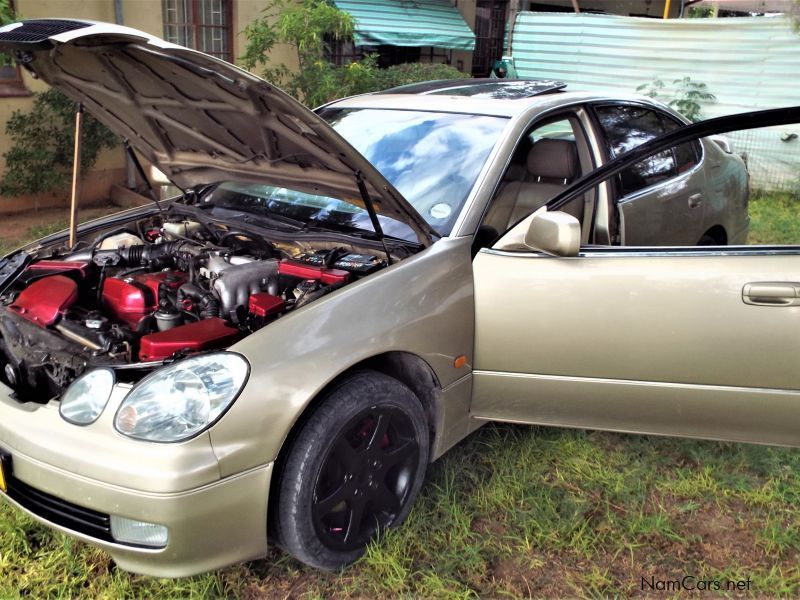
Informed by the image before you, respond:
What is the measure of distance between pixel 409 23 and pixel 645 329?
26.1 ft

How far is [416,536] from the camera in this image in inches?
102

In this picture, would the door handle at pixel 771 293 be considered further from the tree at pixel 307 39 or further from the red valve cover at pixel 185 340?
the tree at pixel 307 39

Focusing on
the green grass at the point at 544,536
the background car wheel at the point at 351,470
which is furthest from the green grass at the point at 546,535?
the background car wheel at the point at 351,470

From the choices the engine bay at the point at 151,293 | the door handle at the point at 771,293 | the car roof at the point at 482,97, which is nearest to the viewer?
the engine bay at the point at 151,293

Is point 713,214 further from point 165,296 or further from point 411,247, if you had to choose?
point 165,296

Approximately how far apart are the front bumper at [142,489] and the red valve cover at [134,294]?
625 mm

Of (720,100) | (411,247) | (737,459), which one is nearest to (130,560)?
(411,247)

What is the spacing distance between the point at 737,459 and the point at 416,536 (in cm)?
158

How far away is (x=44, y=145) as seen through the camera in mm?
7199

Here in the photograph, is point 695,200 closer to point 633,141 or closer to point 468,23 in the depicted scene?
point 633,141

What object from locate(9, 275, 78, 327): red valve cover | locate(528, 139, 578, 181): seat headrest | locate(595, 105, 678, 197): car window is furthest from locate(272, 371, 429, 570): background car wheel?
locate(595, 105, 678, 197): car window

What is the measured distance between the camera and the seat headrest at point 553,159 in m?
3.48

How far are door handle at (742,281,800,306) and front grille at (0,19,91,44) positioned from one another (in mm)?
2374

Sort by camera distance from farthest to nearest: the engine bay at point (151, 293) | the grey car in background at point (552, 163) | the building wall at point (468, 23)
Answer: the building wall at point (468, 23) → the grey car in background at point (552, 163) → the engine bay at point (151, 293)
